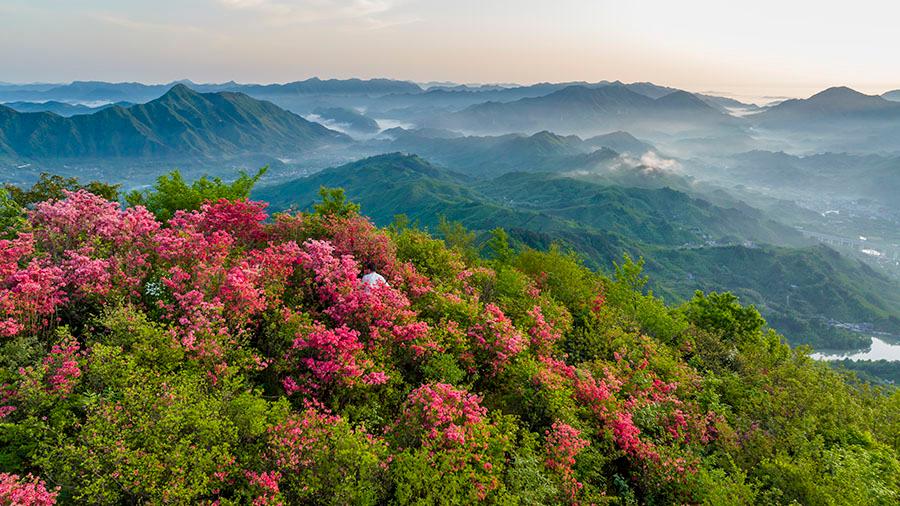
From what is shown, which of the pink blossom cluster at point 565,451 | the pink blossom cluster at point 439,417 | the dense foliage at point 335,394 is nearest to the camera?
the dense foliage at point 335,394

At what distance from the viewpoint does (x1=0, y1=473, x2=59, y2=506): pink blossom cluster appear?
30.2ft

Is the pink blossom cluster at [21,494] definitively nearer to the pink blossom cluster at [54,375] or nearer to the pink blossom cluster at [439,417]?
the pink blossom cluster at [54,375]

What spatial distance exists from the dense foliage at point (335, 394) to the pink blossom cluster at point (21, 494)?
6 cm

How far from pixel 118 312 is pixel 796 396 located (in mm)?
32101

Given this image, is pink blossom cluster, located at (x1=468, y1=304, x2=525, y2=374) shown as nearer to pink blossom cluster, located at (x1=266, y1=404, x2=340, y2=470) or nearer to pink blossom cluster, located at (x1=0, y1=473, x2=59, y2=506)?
pink blossom cluster, located at (x1=266, y1=404, x2=340, y2=470)

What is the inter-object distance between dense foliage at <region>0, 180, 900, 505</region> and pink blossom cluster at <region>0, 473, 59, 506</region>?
0.06m

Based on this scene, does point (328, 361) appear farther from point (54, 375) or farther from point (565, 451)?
point (565, 451)

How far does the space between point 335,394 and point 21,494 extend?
7.97 meters

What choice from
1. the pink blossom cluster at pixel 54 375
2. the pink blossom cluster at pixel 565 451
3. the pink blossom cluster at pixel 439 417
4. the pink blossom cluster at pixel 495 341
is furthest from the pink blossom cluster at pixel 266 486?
the pink blossom cluster at pixel 495 341

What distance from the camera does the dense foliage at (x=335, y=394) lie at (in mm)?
11352

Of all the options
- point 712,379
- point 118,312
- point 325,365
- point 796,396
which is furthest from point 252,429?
point 796,396

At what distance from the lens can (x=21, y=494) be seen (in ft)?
30.4

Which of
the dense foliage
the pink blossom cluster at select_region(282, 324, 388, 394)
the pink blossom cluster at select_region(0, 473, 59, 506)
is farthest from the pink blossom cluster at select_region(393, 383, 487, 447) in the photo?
the pink blossom cluster at select_region(0, 473, 59, 506)

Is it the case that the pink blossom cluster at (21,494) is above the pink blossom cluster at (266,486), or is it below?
above
